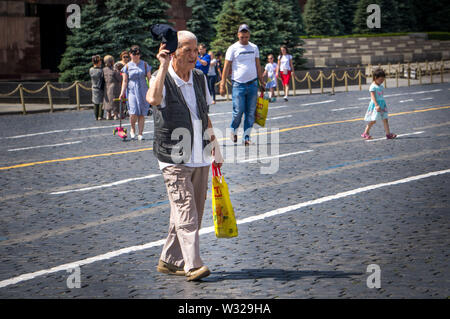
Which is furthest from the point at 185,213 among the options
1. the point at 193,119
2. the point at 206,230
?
the point at 206,230

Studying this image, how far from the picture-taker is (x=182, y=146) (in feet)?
17.9

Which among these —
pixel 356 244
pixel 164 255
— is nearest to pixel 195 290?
pixel 164 255

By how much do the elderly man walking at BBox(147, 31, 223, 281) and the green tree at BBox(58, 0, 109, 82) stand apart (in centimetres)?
2507

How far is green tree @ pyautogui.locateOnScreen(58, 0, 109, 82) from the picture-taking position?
3012 centimetres

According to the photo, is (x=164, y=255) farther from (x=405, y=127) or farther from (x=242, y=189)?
(x=405, y=127)

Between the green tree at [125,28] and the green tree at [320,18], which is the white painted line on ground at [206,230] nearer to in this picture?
the green tree at [125,28]

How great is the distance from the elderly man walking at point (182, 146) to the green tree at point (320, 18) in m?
66.1

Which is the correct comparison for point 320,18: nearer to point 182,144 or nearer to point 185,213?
point 182,144

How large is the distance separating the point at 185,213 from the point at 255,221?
6.89ft

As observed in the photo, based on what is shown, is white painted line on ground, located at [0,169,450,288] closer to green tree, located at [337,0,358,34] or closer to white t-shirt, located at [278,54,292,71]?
white t-shirt, located at [278,54,292,71]

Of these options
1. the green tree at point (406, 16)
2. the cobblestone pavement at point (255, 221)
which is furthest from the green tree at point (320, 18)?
the cobblestone pavement at point (255, 221)

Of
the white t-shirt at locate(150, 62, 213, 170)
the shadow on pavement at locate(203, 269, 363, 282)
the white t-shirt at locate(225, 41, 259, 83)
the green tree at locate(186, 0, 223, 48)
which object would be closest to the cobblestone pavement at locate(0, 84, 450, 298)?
the shadow on pavement at locate(203, 269, 363, 282)

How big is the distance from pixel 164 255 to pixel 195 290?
523 mm

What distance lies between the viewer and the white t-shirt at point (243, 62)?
13086mm
